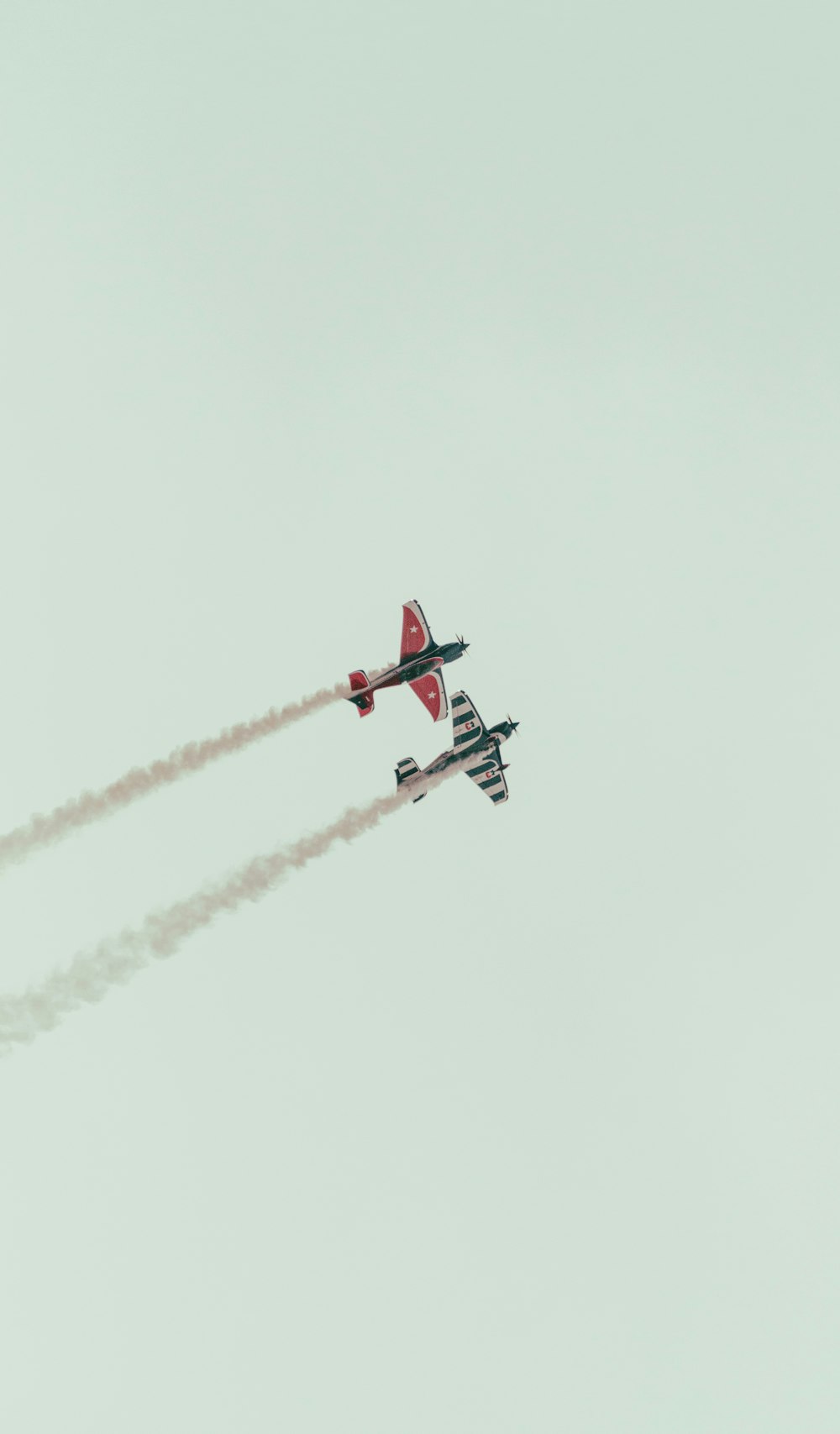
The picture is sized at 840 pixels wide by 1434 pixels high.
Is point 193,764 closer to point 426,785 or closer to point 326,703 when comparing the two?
point 326,703

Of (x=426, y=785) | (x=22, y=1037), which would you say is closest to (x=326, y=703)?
(x=426, y=785)

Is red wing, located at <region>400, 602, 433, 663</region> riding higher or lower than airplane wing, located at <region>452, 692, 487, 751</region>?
higher

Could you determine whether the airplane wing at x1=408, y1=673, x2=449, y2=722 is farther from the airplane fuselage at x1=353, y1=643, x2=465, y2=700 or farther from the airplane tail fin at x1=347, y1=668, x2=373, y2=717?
the airplane tail fin at x1=347, y1=668, x2=373, y2=717

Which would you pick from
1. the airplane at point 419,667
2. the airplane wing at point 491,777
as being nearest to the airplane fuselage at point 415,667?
the airplane at point 419,667

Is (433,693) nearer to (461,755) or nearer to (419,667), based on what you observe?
(419,667)

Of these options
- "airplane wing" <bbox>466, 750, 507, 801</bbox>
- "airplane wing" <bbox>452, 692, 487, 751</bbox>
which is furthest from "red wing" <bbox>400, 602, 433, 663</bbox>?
"airplane wing" <bbox>466, 750, 507, 801</bbox>

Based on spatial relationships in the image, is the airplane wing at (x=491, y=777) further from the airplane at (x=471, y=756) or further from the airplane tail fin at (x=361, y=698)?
the airplane tail fin at (x=361, y=698)
